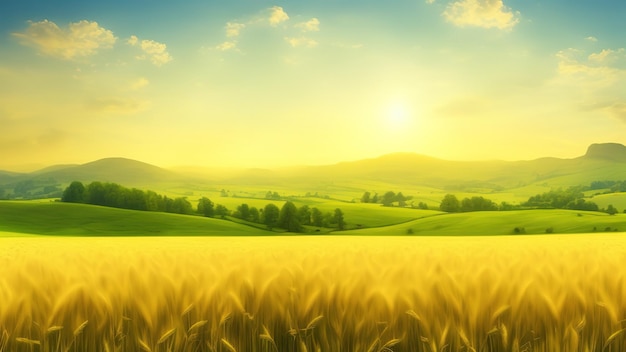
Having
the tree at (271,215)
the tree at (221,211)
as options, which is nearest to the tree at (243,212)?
the tree at (221,211)

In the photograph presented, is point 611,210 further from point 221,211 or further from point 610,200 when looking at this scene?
point 221,211

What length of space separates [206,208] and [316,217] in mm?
12104

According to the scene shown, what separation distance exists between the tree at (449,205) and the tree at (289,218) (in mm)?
19511

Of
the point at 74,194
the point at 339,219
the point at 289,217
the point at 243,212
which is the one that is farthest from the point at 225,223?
the point at 74,194

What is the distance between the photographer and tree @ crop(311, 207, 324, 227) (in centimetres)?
5485

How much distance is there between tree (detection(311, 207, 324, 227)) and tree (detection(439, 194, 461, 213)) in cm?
1666

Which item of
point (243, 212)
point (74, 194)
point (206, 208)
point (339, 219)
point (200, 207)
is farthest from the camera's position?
point (74, 194)

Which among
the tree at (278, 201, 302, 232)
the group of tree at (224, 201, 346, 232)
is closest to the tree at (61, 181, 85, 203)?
the group of tree at (224, 201, 346, 232)

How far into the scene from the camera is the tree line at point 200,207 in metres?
54.4

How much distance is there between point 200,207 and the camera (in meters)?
58.9

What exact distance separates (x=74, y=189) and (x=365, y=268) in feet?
213

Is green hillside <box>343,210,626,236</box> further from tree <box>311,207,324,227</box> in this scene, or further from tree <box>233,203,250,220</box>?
tree <box>233,203,250,220</box>

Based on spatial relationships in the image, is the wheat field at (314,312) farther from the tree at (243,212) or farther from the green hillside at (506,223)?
the tree at (243,212)

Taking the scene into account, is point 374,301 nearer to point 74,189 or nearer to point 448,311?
point 448,311
